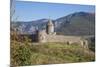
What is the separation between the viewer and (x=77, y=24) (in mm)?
2602

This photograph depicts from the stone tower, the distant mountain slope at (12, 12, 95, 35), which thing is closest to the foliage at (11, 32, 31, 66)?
the distant mountain slope at (12, 12, 95, 35)

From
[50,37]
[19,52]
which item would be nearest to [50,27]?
[50,37]

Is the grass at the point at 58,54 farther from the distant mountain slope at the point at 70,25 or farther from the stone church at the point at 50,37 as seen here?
the distant mountain slope at the point at 70,25

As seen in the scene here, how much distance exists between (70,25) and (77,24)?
0.09 m

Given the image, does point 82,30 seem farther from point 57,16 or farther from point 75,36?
point 57,16

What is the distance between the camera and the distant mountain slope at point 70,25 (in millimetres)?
2379

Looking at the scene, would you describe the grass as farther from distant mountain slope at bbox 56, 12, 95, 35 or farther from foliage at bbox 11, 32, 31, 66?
distant mountain slope at bbox 56, 12, 95, 35

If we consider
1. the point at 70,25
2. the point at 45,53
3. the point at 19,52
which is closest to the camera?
the point at 19,52

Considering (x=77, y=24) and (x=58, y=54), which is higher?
(x=77, y=24)

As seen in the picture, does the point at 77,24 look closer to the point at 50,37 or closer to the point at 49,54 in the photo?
the point at 50,37

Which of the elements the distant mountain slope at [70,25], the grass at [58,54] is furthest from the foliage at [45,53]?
the distant mountain slope at [70,25]

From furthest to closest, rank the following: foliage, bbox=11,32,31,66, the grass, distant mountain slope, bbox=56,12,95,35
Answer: distant mountain slope, bbox=56,12,95,35, the grass, foliage, bbox=11,32,31,66

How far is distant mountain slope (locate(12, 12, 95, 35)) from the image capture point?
2.38 metres

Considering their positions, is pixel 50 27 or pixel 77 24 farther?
pixel 77 24
